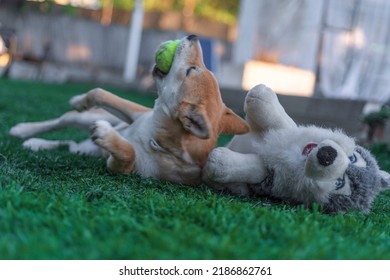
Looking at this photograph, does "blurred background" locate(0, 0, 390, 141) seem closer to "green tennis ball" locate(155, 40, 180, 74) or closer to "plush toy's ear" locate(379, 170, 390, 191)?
"green tennis ball" locate(155, 40, 180, 74)

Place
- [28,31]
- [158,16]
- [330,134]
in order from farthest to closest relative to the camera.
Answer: [158,16], [28,31], [330,134]

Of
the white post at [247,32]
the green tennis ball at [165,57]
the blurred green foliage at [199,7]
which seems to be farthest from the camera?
the blurred green foliage at [199,7]

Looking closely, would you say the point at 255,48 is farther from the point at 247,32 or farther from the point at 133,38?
the point at 133,38

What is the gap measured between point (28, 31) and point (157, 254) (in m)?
17.2

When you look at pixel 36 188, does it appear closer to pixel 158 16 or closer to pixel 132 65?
pixel 132 65

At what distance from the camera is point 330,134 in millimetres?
2781

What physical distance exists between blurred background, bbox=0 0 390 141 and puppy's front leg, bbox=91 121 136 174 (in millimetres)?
966

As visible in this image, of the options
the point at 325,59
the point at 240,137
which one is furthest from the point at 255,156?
the point at 325,59

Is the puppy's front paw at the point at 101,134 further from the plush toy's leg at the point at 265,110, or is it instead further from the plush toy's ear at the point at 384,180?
the plush toy's ear at the point at 384,180

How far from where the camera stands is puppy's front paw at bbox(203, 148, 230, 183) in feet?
9.32

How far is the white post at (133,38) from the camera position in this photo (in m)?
14.8

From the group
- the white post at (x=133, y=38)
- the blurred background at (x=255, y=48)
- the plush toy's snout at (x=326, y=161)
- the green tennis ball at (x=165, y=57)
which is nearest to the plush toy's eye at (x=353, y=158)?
the plush toy's snout at (x=326, y=161)
